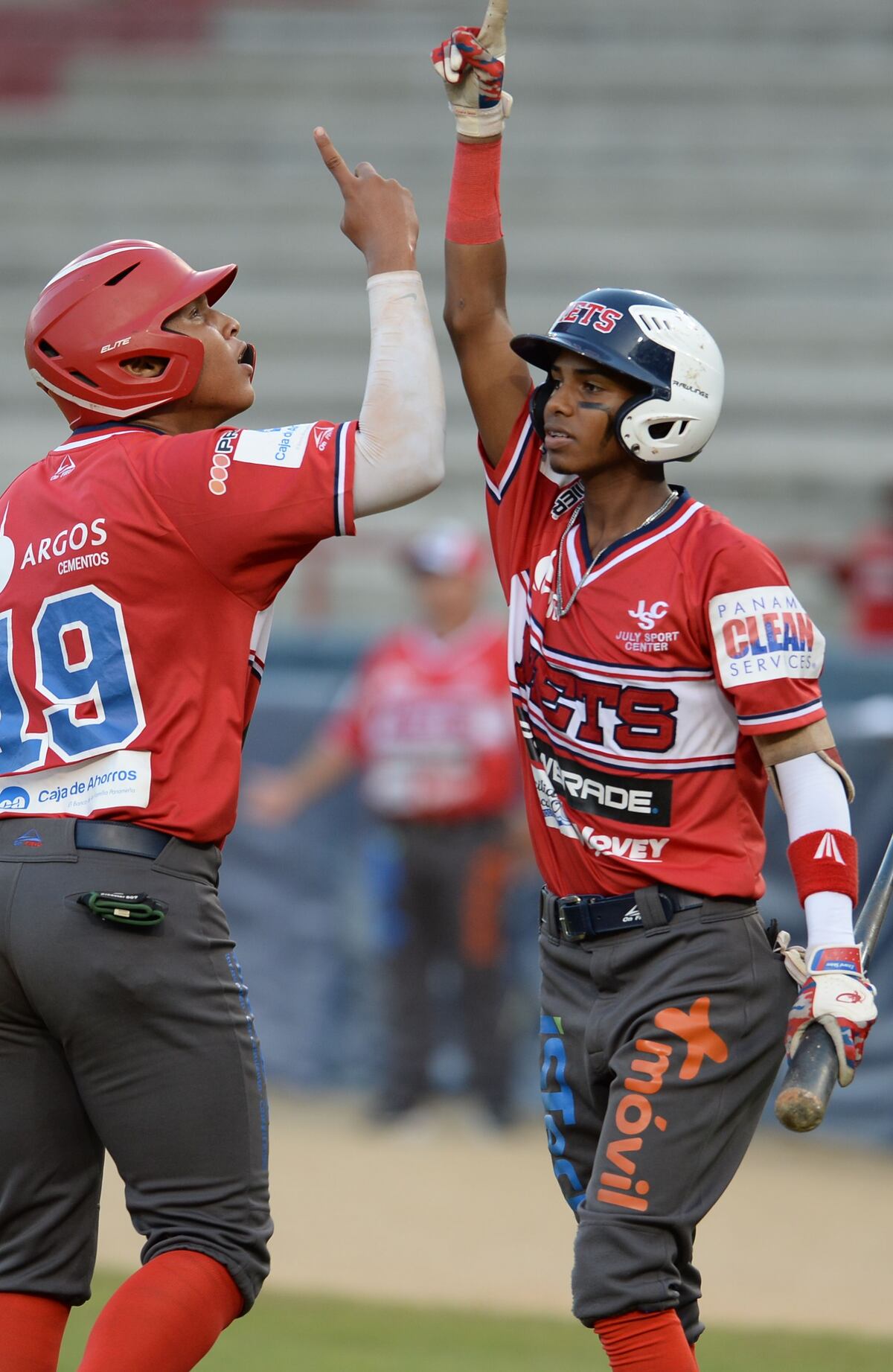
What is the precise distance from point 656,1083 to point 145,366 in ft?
5.13

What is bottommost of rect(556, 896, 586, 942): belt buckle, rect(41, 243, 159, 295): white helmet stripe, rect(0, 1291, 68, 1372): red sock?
rect(0, 1291, 68, 1372): red sock

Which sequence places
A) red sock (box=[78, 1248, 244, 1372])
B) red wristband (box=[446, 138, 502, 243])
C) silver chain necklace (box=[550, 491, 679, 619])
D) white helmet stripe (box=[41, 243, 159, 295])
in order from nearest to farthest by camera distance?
red sock (box=[78, 1248, 244, 1372]) < white helmet stripe (box=[41, 243, 159, 295]) < silver chain necklace (box=[550, 491, 679, 619]) < red wristband (box=[446, 138, 502, 243])

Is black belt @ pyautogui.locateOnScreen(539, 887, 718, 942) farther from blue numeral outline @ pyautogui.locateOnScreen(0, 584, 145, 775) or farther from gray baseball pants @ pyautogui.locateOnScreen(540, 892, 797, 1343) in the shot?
blue numeral outline @ pyautogui.locateOnScreen(0, 584, 145, 775)

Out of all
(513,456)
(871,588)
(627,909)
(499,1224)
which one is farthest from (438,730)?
(627,909)

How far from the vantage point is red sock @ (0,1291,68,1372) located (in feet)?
10.2

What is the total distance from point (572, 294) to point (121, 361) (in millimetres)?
12077

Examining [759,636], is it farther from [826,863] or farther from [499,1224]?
[499,1224]

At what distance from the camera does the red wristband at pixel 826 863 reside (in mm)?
3221

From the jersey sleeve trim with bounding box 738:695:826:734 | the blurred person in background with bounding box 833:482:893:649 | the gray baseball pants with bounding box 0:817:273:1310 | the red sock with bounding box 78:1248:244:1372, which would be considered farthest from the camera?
the blurred person in background with bounding box 833:482:893:649

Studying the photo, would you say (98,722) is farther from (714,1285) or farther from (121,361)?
(714,1285)

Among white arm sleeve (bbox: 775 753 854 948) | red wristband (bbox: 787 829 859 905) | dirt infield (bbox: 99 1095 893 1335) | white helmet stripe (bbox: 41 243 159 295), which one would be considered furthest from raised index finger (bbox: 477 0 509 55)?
dirt infield (bbox: 99 1095 893 1335)

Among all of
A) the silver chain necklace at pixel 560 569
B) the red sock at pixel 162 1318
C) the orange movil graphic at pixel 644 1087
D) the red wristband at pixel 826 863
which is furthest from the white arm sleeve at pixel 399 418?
the red sock at pixel 162 1318

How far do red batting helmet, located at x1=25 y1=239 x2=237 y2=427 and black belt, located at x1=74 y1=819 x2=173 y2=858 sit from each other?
0.76 m

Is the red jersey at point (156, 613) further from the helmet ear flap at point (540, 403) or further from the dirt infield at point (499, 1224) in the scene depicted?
the dirt infield at point (499, 1224)
